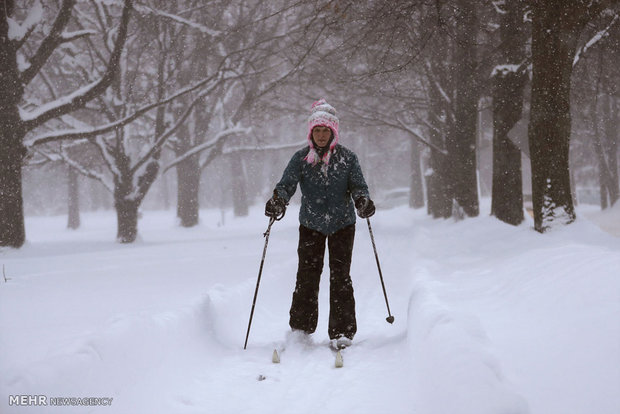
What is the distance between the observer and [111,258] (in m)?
10.0

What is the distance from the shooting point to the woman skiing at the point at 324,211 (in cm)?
470

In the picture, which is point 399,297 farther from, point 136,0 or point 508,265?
point 136,0

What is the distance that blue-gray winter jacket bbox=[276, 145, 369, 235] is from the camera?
4.72m

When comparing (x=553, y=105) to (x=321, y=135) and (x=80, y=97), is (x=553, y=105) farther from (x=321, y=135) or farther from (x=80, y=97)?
(x=80, y=97)

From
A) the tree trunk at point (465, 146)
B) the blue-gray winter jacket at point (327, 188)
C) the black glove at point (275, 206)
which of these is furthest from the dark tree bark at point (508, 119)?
the black glove at point (275, 206)

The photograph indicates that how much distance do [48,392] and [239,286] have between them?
386 centimetres

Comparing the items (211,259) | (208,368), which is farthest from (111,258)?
(208,368)

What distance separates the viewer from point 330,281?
15.4 ft

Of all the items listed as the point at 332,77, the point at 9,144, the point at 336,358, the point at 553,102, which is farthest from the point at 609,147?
the point at 9,144

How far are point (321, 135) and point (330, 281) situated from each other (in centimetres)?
141

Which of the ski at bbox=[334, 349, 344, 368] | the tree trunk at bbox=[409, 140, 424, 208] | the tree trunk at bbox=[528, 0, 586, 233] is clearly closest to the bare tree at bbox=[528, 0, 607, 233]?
the tree trunk at bbox=[528, 0, 586, 233]

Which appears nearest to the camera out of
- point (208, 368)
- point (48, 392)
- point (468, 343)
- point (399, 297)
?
point (48, 392)

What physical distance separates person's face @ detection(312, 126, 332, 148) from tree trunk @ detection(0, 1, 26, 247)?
842 cm

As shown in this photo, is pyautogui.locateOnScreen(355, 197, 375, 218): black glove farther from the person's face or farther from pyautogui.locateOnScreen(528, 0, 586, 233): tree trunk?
pyautogui.locateOnScreen(528, 0, 586, 233): tree trunk
